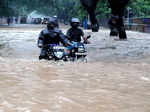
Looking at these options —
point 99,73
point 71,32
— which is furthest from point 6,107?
point 71,32

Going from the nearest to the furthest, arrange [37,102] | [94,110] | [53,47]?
[94,110] < [37,102] < [53,47]

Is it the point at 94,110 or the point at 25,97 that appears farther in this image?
the point at 25,97

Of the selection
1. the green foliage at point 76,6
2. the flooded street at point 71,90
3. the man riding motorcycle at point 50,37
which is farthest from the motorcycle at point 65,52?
the green foliage at point 76,6

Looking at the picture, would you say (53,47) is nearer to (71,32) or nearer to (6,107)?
(71,32)

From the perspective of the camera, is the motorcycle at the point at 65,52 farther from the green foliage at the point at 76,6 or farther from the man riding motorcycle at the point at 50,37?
the green foliage at the point at 76,6

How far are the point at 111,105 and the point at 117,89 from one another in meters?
1.22

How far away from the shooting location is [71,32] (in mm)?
10945

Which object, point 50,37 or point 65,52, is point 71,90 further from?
point 50,37

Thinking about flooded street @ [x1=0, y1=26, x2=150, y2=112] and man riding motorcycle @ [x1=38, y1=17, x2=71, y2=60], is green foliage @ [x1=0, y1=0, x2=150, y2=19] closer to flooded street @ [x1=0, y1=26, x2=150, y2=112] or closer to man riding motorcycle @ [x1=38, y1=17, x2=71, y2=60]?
man riding motorcycle @ [x1=38, y1=17, x2=71, y2=60]

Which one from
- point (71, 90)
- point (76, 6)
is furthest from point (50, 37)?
point (76, 6)

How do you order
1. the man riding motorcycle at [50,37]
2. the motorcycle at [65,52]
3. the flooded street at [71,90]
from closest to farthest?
the flooded street at [71,90] → the motorcycle at [65,52] → the man riding motorcycle at [50,37]

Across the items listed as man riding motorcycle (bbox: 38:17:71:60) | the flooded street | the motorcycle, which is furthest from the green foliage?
the flooded street

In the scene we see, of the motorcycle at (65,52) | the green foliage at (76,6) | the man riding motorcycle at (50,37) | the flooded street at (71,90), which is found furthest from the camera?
the green foliage at (76,6)

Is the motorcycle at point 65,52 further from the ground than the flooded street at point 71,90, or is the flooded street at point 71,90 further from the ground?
the motorcycle at point 65,52
